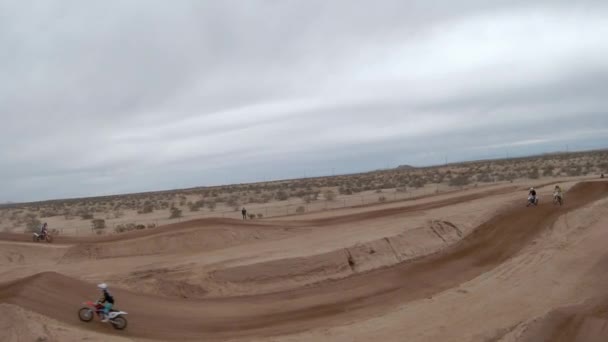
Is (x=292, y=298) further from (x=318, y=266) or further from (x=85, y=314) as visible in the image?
(x=85, y=314)

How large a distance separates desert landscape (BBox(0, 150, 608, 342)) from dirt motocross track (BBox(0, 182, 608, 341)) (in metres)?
0.07

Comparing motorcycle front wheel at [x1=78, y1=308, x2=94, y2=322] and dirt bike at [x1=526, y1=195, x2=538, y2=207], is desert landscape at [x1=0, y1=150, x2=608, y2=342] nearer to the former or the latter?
motorcycle front wheel at [x1=78, y1=308, x2=94, y2=322]

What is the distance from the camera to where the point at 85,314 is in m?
16.3

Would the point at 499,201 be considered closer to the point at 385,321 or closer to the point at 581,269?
the point at 581,269

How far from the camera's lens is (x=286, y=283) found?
22.6 metres

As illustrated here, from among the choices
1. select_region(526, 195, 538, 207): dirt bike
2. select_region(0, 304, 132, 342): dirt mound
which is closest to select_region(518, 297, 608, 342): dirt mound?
select_region(0, 304, 132, 342): dirt mound

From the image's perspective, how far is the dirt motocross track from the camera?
16625mm

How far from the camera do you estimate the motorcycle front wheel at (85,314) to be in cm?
1619

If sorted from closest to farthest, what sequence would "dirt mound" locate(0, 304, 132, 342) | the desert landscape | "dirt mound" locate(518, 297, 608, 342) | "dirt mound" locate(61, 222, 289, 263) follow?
"dirt mound" locate(518, 297, 608, 342)
"dirt mound" locate(0, 304, 132, 342)
the desert landscape
"dirt mound" locate(61, 222, 289, 263)

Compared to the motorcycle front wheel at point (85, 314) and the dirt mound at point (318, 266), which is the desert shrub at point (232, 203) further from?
the motorcycle front wheel at point (85, 314)

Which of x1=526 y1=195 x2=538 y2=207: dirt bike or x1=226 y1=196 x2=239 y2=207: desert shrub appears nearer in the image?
x1=526 y1=195 x2=538 y2=207: dirt bike

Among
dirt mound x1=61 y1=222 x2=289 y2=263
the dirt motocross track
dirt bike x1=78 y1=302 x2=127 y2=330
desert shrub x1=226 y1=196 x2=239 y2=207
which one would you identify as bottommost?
the dirt motocross track

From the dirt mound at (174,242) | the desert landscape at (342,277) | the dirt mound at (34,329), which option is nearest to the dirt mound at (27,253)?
the desert landscape at (342,277)

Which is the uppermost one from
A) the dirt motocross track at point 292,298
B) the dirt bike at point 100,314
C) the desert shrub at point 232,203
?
the desert shrub at point 232,203
